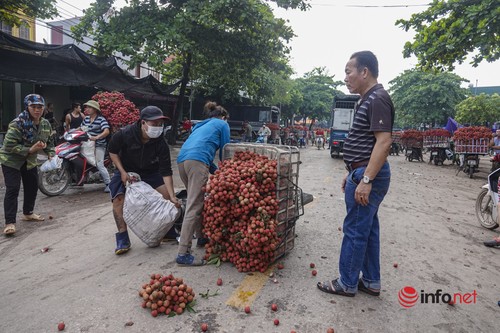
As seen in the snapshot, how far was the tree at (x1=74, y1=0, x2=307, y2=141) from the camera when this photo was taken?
13102 millimetres

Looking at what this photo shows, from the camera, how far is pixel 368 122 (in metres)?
2.90

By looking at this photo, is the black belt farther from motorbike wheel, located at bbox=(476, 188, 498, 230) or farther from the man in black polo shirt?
motorbike wheel, located at bbox=(476, 188, 498, 230)

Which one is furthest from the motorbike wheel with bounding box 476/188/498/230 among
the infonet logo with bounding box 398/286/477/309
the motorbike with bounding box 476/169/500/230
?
the infonet logo with bounding box 398/286/477/309

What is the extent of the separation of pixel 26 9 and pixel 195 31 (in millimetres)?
6058

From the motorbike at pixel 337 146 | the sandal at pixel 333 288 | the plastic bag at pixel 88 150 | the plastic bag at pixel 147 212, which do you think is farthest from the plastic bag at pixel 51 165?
the motorbike at pixel 337 146

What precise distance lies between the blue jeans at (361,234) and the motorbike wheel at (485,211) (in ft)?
12.7

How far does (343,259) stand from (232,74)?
50.1 ft

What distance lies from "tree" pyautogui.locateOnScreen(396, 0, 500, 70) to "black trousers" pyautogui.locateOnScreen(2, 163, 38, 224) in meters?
11.9

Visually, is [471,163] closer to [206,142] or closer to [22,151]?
[206,142]

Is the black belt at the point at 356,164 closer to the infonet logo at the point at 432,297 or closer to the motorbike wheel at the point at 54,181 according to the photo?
the infonet logo at the point at 432,297

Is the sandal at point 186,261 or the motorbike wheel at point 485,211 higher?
the motorbike wheel at point 485,211

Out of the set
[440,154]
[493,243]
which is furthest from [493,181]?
[440,154]

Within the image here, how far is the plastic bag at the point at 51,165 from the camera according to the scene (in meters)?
6.70

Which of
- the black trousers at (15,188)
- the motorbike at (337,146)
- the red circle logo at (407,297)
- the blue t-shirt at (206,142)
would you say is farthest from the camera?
the motorbike at (337,146)
